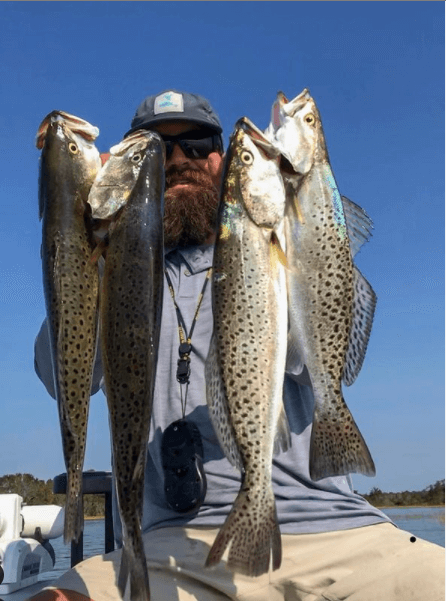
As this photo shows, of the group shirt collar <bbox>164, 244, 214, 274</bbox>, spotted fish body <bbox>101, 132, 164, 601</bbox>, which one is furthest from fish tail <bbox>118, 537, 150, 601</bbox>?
shirt collar <bbox>164, 244, 214, 274</bbox>

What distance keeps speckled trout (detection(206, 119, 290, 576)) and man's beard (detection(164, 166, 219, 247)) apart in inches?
75.6

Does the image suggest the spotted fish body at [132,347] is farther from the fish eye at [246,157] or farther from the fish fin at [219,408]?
the fish eye at [246,157]

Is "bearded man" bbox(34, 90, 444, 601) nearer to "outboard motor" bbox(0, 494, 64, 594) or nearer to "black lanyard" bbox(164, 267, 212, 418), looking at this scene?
"black lanyard" bbox(164, 267, 212, 418)

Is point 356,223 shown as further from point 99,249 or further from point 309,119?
point 99,249

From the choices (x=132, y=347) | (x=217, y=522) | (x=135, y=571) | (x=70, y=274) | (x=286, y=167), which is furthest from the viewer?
(x=217, y=522)

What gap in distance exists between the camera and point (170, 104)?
4.93 m

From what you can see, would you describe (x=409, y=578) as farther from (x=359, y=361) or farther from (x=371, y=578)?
(x=359, y=361)

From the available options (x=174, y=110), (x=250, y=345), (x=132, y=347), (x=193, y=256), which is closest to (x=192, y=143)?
(x=174, y=110)

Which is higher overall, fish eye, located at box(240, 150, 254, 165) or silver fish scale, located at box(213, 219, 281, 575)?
fish eye, located at box(240, 150, 254, 165)

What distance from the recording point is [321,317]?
3045 millimetres

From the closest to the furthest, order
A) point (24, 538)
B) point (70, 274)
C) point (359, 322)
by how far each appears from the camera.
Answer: point (70, 274), point (359, 322), point (24, 538)

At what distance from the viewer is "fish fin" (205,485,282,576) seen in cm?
282

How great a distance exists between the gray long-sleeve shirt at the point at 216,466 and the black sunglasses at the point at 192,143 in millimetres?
1118

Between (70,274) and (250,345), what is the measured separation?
2.66 feet
